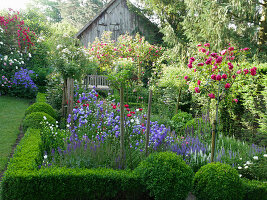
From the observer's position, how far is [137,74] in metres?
13.6

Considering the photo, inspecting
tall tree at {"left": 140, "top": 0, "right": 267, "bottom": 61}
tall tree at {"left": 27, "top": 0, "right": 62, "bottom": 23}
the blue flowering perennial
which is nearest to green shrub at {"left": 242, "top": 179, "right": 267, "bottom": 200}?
tall tree at {"left": 140, "top": 0, "right": 267, "bottom": 61}

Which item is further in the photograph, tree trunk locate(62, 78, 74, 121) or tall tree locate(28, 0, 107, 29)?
tall tree locate(28, 0, 107, 29)

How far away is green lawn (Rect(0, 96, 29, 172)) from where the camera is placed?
4.91 metres

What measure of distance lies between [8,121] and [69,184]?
477 centimetres

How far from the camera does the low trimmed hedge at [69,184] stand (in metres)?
3.15

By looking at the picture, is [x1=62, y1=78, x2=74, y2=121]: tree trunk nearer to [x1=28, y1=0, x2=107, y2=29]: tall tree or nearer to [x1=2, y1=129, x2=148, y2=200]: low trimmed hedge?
[x1=2, y1=129, x2=148, y2=200]: low trimmed hedge

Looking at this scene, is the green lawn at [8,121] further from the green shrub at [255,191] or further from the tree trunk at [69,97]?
the green shrub at [255,191]

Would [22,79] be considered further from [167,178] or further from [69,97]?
[167,178]

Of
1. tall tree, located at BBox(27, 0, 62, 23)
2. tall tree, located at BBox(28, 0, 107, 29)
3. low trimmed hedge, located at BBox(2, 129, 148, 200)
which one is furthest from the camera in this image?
tall tree, located at BBox(27, 0, 62, 23)

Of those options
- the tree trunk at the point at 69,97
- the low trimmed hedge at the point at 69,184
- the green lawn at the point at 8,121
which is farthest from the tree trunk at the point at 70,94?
the low trimmed hedge at the point at 69,184

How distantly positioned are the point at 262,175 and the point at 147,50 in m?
11.2

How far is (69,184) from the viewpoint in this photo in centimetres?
322

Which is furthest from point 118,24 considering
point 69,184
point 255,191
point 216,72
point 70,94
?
point 255,191

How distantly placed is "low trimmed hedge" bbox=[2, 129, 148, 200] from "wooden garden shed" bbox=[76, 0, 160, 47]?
13688mm
